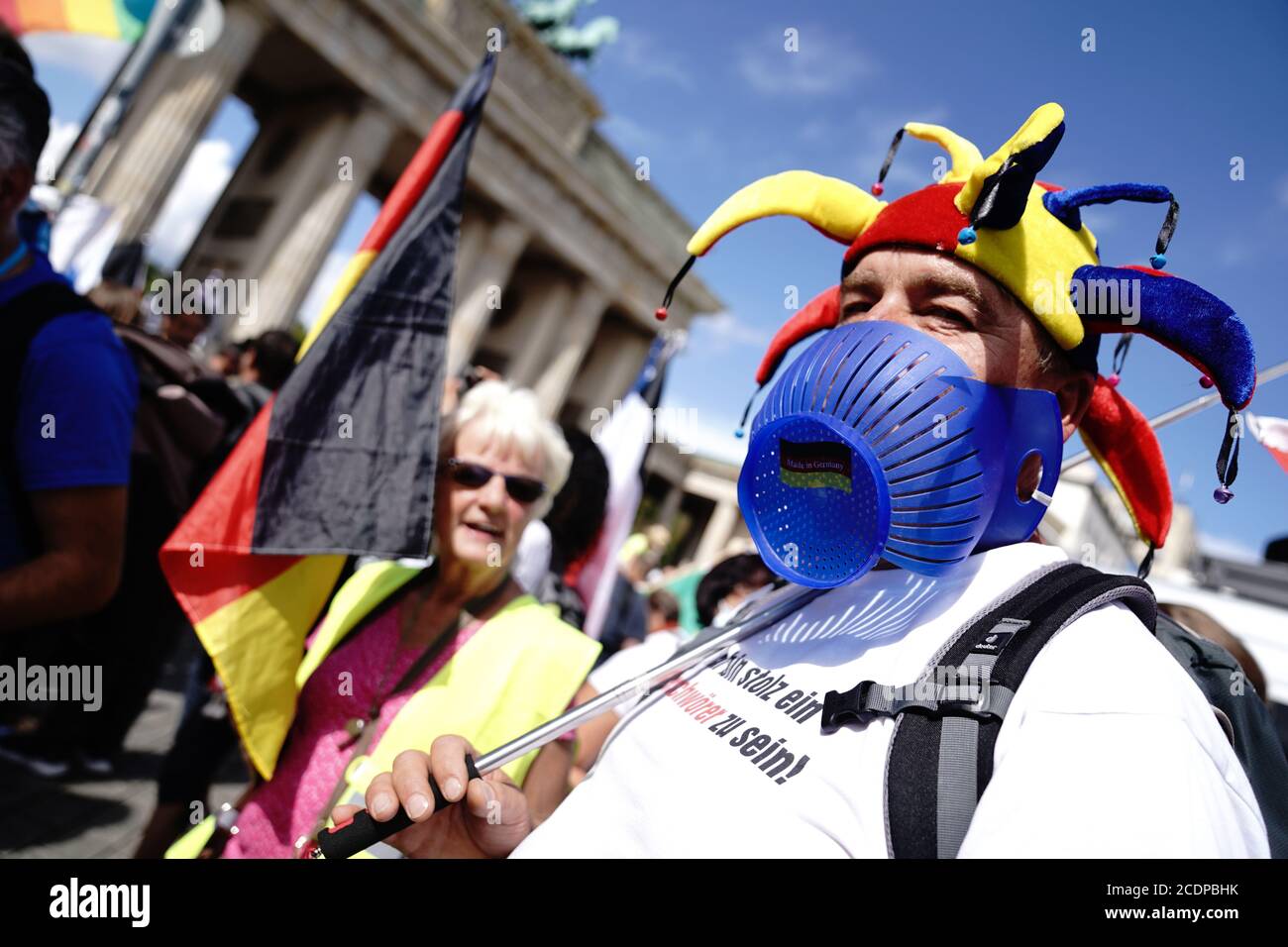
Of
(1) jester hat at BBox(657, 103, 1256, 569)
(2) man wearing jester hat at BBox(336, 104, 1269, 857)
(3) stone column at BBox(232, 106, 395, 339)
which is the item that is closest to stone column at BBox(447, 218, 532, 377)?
(3) stone column at BBox(232, 106, 395, 339)

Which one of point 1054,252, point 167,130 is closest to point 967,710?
point 1054,252

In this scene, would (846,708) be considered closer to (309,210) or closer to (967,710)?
(967,710)

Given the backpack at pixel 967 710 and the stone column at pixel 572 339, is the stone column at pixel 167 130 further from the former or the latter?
the backpack at pixel 967 710

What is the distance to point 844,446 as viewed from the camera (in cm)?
110

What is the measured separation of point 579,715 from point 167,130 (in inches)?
609

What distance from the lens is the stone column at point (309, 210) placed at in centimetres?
1612

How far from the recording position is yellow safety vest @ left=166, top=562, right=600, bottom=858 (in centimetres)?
175

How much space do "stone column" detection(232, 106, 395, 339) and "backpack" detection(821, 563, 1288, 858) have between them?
17136mm

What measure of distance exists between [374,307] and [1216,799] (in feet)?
7.20

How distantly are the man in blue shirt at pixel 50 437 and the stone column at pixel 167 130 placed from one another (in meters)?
12.2
